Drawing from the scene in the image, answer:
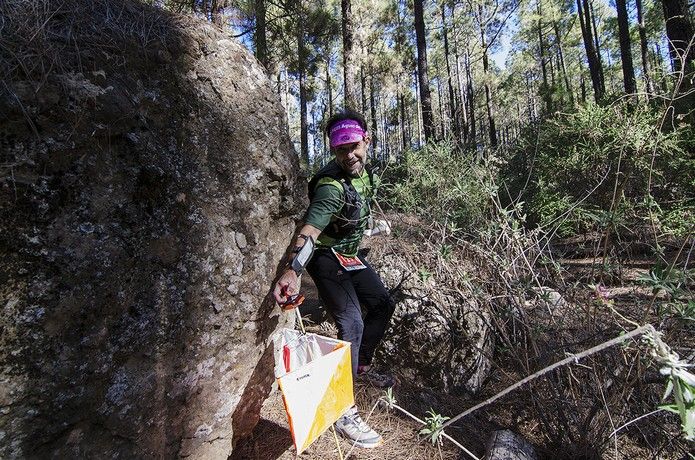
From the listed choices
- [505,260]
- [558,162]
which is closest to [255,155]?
[505,260]

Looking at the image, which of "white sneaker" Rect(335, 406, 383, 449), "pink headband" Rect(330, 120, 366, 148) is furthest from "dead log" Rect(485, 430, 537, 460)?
"pink headband" Rect(330, 120, 366, 148)

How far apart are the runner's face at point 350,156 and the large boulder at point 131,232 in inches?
14.0

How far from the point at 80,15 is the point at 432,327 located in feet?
8.92

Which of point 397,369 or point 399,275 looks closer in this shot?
point 397,369

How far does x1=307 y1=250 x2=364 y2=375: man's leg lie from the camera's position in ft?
7.37

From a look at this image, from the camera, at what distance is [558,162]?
19.9 ft

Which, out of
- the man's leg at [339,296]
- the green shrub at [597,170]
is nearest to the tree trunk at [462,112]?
the green shrub at [597,170]

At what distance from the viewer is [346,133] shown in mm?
2285

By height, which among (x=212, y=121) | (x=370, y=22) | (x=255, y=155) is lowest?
(x=255, y=155)

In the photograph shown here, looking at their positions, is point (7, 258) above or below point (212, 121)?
below

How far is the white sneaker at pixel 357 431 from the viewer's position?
2.17 metres

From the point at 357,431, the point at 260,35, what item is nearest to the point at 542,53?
the point at 260,35

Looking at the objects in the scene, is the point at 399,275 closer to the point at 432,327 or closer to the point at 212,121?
the point at 432,327

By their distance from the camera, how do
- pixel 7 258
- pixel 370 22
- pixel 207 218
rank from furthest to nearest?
pixel 370 22 < pixel 207 218 < pixel 7 258
